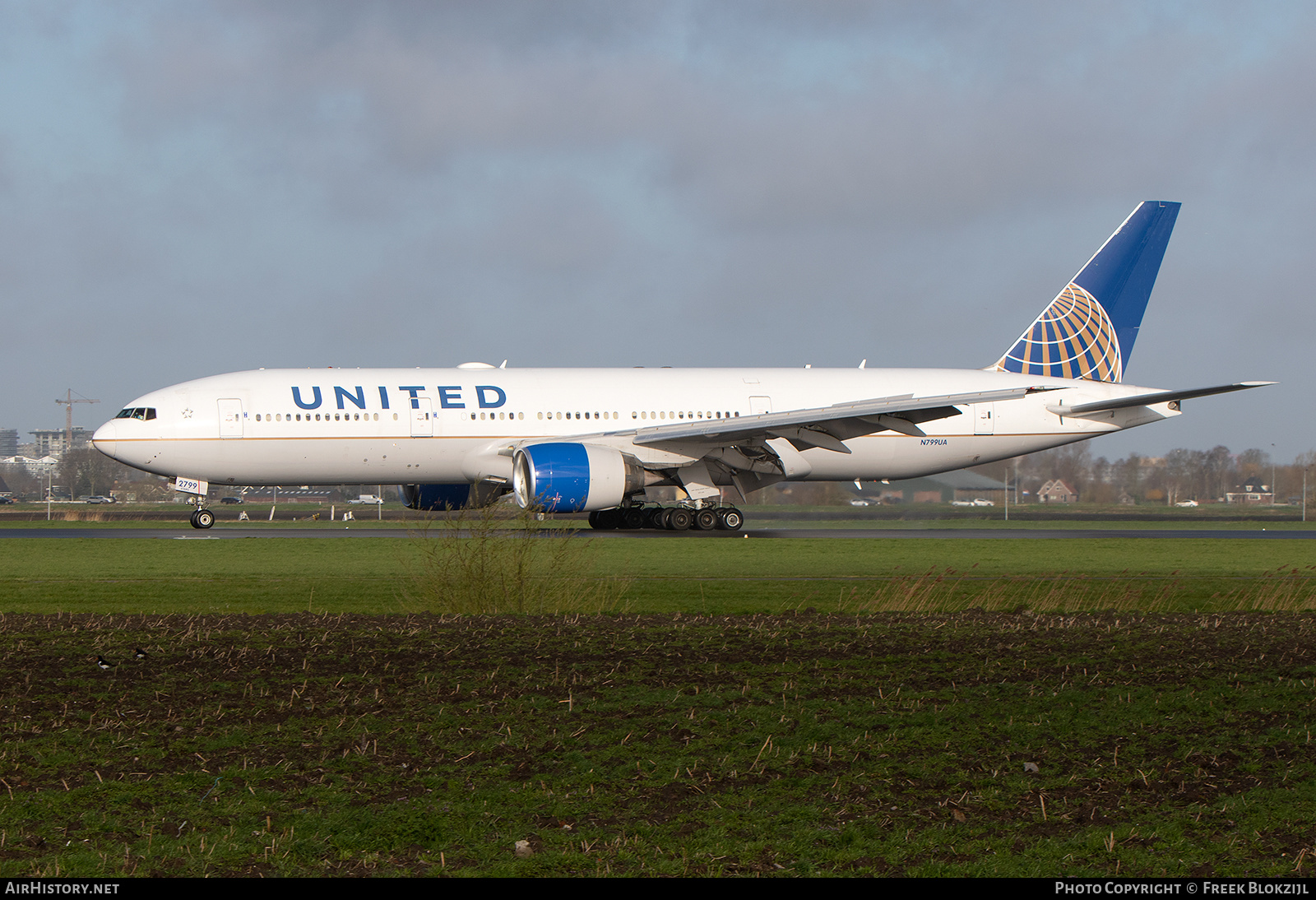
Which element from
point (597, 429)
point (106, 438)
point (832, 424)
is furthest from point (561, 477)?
point (106, 438)

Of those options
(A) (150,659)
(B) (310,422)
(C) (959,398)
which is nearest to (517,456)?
(B) (310,422)

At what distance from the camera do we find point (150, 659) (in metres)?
9.74

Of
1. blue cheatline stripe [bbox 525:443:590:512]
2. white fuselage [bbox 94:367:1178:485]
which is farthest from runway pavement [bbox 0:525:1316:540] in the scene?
white fuselage [bbox 94:367:1178:485]

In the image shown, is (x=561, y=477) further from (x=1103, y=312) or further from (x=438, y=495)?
(x=1103, y=312)

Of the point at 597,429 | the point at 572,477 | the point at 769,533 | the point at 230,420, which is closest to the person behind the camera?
the point at 572,477

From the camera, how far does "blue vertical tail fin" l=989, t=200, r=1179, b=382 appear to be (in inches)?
1438

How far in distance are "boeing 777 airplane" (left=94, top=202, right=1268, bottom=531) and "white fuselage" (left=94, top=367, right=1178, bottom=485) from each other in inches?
1.7

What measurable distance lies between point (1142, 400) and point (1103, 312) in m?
5.60

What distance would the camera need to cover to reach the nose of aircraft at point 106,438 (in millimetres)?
30328

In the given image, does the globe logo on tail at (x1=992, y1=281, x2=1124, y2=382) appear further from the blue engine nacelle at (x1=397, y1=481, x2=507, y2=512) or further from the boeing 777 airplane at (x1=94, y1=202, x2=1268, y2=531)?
the blue engine nacelle at (x1=397, y1=481, x2=507, y2=512)

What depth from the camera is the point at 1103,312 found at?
36906 millimetres

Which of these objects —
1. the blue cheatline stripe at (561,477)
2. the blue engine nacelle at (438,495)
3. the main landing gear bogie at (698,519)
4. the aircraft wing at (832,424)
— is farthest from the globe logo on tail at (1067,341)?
the blue engine nacelle at (438,495)
